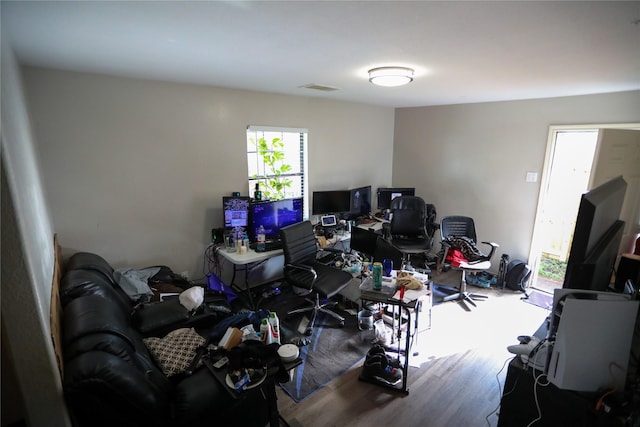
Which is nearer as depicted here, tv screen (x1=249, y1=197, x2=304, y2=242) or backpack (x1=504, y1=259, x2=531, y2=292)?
tv screen (x1=249, y1=197, x2=304, y2=242)

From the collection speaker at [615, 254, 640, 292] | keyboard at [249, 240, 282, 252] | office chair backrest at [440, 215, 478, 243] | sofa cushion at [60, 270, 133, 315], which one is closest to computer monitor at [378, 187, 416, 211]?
office chair backrest at [440, 215, 478, 243]

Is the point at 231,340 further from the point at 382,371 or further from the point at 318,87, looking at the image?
the point at 318,87

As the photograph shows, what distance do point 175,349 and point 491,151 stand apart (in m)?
4.50

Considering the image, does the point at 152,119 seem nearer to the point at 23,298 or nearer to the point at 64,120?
the point at 64,120

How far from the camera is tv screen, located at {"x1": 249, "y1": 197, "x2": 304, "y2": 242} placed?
12.1ft

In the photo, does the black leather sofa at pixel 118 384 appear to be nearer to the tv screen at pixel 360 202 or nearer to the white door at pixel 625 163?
the tv screen at pixel 360 202

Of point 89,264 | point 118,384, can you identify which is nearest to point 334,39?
point 118,384

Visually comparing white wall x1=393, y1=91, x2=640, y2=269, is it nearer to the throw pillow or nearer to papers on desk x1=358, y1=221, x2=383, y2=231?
papers on desk x1=358, y1=221, x2=383, y2=231

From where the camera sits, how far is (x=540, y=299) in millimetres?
3908

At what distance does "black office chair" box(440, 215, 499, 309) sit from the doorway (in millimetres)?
820

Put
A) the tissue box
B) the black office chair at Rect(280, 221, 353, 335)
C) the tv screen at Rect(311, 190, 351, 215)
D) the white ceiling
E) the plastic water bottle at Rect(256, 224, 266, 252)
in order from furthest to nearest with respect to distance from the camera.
A: the tv screen at Rect(311, 190, 351, 215) → the plastic water bottle at Rect(256, 224, 266, 252) → the black office chair at Rect(280, 221, 353, 335) → the tissue box → the white ceiling

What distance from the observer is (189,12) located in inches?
55.2

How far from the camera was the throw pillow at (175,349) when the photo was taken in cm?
195

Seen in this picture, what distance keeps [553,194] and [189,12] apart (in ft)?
15.6
